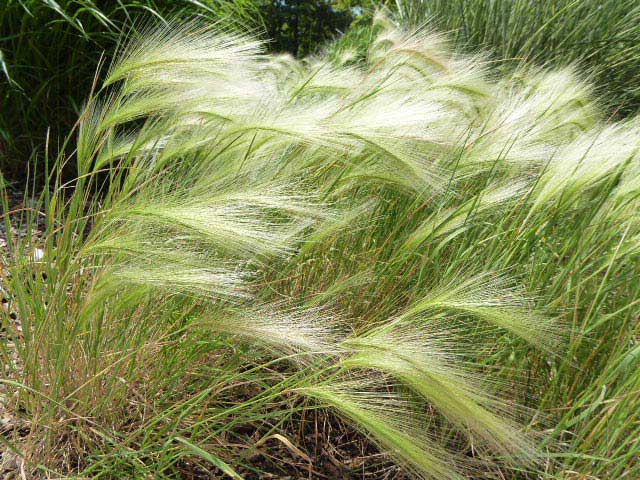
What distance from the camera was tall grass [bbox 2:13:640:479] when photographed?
106 cm

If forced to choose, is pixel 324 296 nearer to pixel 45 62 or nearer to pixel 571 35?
pixel 45 62

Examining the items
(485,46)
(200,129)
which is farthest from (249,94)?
(485,46)

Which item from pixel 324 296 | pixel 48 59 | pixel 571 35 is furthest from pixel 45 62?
pixel 571 35

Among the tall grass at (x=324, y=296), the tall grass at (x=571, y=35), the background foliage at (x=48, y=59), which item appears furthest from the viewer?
the tall grass at (x=571, y=35)

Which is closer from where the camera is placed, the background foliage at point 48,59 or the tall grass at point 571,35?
the background foliage at point 48,59

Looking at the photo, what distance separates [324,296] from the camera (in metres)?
1.32

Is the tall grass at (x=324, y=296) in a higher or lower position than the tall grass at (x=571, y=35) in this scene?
lower

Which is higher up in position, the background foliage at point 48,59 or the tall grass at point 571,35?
the tall grass at point 571,35

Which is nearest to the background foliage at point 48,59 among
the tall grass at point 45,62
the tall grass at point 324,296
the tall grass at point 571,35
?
the tall grass at point 45,62

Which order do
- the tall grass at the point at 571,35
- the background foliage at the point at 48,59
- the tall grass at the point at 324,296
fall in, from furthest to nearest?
the tall grass at the point at 571,35 → the background foliage at the point at 48,59 → the tall grass at the point at 324,296

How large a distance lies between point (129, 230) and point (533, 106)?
1174 millimetres

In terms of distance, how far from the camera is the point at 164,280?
1.03 m

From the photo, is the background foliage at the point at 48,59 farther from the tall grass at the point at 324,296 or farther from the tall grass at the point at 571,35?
the tall grass at the point at 324,296

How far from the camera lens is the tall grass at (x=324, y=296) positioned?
1.06 meters
